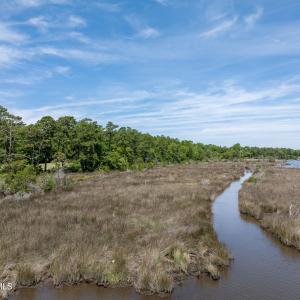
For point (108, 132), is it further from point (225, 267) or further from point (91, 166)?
point (225, 267)

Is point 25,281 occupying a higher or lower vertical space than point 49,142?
lower

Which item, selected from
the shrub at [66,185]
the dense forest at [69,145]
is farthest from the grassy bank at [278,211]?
the dense forest at [69,145]

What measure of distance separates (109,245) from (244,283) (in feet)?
18.6

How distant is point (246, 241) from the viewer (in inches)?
632

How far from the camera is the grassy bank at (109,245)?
35.5ft

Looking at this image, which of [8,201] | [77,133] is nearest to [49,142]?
[77,133]

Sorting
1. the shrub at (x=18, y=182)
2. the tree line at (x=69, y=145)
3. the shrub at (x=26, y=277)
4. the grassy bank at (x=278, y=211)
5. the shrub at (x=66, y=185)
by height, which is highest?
the tree line at (x=69, y=145)

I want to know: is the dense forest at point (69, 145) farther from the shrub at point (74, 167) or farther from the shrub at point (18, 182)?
the shrub at point (18, 182)

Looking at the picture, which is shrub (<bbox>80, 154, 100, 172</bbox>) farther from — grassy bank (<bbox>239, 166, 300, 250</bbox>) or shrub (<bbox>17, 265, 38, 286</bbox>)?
shrub (<bbox>17, 265, 38, 286</bbox>)

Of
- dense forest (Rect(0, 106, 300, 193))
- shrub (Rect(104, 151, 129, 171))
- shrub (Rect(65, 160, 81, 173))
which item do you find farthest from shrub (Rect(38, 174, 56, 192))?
shrub (Rect(104, 151, 129, 171))

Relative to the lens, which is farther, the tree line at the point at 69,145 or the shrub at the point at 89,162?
the shrub at the point at 89,162

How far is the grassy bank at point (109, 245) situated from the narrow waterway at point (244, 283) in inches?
16.2

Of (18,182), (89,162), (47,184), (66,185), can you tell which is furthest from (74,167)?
(18,182)

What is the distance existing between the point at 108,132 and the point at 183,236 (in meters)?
53.9
